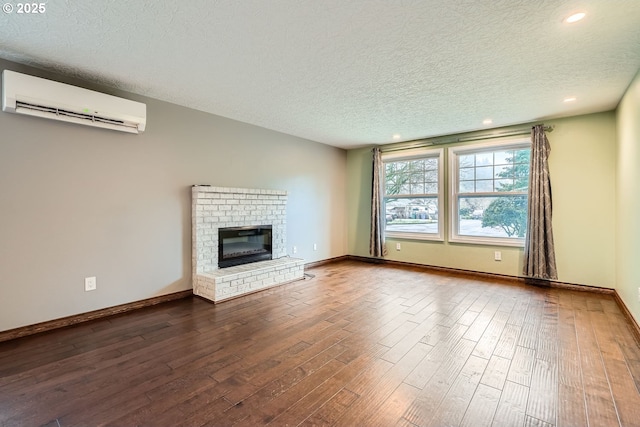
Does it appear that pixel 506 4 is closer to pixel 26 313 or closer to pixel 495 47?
pixel 495 47

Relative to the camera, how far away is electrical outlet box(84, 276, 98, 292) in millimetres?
2900

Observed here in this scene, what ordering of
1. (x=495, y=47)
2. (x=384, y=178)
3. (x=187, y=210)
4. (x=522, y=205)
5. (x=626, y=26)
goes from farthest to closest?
1. (x=384, y=178)
2. (x=522, y=205)
3. (x=187, y=210)
4. (x=495, y=47)
5. (x=626, y=26)

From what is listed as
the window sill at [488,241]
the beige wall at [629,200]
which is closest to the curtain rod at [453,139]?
the beige wall at [629,200]

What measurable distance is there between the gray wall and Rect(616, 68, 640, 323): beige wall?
14.2 ft

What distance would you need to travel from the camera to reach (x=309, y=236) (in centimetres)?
548

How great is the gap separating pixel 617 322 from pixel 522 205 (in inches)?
80.6

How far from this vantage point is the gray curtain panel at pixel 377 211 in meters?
5.78

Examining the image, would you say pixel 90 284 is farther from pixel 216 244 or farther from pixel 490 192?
pixel 490 192

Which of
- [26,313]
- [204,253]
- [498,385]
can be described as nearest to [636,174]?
[498,385]

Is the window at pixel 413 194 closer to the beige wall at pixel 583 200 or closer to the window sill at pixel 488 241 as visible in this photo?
the window sill at pixel 488 241

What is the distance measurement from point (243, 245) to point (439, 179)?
11.7 feet

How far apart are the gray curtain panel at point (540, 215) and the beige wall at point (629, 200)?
2.26ft

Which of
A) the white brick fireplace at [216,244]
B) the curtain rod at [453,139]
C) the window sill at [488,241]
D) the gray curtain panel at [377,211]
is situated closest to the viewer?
the white brick fireplace at [216,244]

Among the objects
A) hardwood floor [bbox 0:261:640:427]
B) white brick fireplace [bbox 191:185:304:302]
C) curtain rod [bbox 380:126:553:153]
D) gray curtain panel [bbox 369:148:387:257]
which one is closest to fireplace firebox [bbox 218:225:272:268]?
white brick fireplace [bbox 191:185:304:302]
